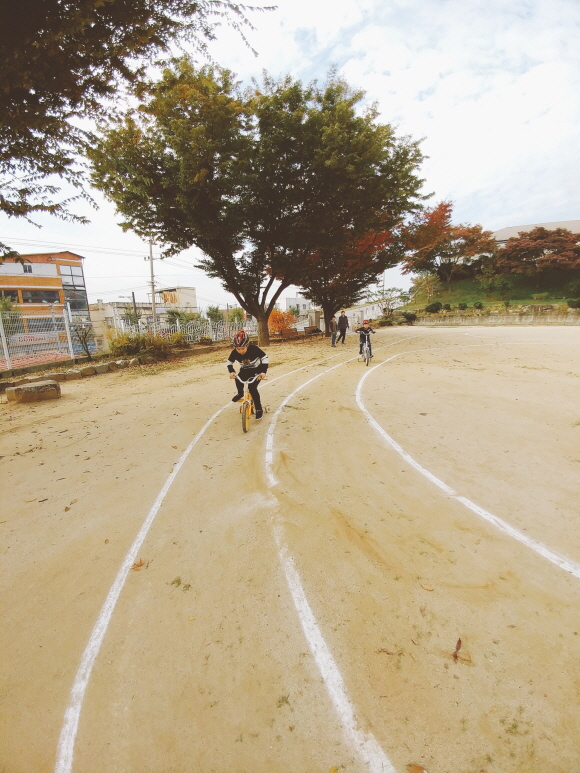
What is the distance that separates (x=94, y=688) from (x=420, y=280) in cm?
4915

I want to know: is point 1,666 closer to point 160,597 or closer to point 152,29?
point 160,597

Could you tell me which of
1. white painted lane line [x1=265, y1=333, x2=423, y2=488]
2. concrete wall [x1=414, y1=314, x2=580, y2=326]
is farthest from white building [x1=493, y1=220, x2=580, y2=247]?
white painted lane line [x1=265, y1=333, x2=423, y2=488]

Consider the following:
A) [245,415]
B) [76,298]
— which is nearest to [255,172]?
[245,415]

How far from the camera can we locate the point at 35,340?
46.3ft

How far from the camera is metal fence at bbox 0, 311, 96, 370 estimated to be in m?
12.9

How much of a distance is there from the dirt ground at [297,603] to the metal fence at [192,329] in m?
13.6

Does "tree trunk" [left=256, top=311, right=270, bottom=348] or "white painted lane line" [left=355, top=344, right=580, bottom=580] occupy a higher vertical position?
"tree trunk" [left=256, top=311, right=270, bottom=348]

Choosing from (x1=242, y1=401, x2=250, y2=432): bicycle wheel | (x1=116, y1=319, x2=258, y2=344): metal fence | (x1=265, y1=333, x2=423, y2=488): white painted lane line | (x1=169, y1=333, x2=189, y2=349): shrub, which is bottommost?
(x1=265, y1=333, x2=423, y2=488): white painted lane line

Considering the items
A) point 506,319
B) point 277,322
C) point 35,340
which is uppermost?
point 277,322

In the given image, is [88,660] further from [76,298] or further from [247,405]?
[76,298]

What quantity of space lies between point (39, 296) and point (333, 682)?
49.5 m

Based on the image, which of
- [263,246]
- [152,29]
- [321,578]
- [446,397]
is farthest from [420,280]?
[321,578]

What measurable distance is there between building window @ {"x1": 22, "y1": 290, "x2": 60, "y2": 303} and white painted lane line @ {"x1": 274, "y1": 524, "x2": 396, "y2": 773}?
47586 millimetres

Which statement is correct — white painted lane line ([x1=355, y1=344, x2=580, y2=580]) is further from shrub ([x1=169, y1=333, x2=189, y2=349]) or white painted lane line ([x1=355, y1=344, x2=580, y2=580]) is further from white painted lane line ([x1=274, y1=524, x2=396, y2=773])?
shrub ([x1=169, y1=333, x2=189, y2=349])
